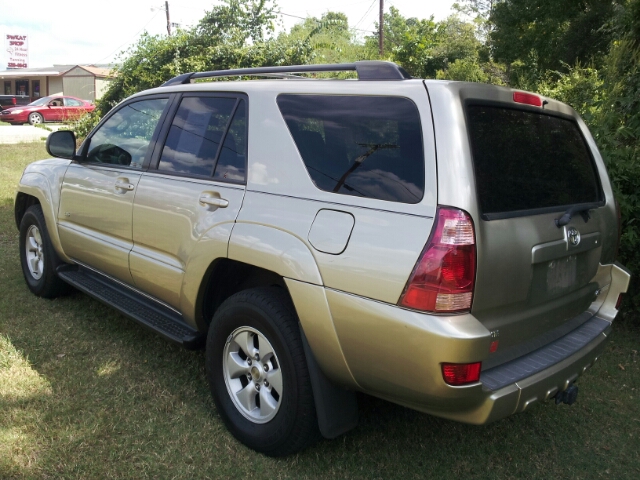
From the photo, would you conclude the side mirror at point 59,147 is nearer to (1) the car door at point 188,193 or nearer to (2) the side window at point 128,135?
(2) the side window at point 128,135

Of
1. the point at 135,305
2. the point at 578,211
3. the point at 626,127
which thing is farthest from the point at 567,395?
the point at 626,127

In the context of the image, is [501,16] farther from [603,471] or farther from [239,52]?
[603,471]

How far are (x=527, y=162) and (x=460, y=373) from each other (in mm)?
1051

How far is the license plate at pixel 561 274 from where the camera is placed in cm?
266

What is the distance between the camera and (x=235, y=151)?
10.4 feet

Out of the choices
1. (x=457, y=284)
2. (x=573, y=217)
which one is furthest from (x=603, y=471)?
(x=457, y=284)

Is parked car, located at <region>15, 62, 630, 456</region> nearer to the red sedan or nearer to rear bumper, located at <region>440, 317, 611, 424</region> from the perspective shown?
rear bumper, located at <region>440, 317, 611, 424</region>

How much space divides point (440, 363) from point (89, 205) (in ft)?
9.62

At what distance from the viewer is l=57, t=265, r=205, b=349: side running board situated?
11.1ft

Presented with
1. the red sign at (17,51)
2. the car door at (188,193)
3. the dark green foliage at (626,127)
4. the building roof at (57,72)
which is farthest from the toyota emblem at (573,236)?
the red sign at (17,51)

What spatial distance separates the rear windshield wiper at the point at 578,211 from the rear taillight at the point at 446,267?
620 mm

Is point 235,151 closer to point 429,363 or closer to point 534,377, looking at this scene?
point 429,363

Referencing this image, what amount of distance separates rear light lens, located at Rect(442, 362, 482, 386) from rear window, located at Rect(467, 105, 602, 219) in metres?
0.61

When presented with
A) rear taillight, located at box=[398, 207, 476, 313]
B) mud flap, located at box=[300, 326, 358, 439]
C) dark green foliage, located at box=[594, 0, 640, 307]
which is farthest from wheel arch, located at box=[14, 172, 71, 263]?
dark green foliage, located at box=[594, 0, 640, 307]
